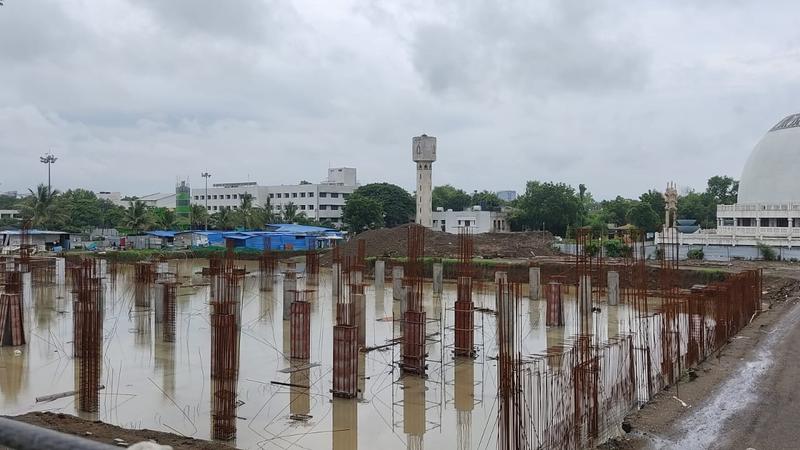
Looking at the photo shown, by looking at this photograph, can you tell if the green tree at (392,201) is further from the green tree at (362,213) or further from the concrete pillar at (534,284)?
the concrete pillar at (534,284)

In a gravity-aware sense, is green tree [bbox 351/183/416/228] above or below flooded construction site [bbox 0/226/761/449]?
above

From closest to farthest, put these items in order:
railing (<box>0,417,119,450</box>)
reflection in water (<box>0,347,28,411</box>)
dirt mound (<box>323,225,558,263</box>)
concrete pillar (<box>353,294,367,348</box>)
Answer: railing (<box>0,417,119,450</box>) → reflection in water (<box>0,347,28,411</box>) → concrete pillar (<box>353,294,367,348</box>) → dirt mound (<box>323,225,558,263</box>)

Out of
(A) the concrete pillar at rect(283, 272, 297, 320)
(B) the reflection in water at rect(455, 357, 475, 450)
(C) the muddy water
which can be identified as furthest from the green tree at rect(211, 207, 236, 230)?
(B) the reflection in water at rect(455, 357, 475, 450)

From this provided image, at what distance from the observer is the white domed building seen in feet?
126

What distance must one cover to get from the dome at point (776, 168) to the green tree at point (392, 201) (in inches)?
1259

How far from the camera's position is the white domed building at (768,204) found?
38.4 meters

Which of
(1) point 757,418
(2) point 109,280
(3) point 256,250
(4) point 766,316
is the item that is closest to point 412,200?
(3) point 256,250

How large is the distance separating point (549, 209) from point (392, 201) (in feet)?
54.7

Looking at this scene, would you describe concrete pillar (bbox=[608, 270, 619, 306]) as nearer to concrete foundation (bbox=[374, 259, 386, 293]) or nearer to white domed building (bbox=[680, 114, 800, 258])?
concrete foundation (bbox=[374, 259, 386, 293])

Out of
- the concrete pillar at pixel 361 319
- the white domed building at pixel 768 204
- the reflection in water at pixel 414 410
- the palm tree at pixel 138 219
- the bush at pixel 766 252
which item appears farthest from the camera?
the palm tree at pixel 138 219

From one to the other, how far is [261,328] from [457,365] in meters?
7.44

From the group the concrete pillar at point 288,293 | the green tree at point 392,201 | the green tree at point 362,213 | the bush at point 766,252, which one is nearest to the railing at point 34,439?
the concrete pillar at point 288,293

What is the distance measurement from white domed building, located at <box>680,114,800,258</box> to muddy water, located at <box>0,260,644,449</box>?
22725mm

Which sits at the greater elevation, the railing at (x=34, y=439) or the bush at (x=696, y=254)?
the railing at (x=34, y=439)
